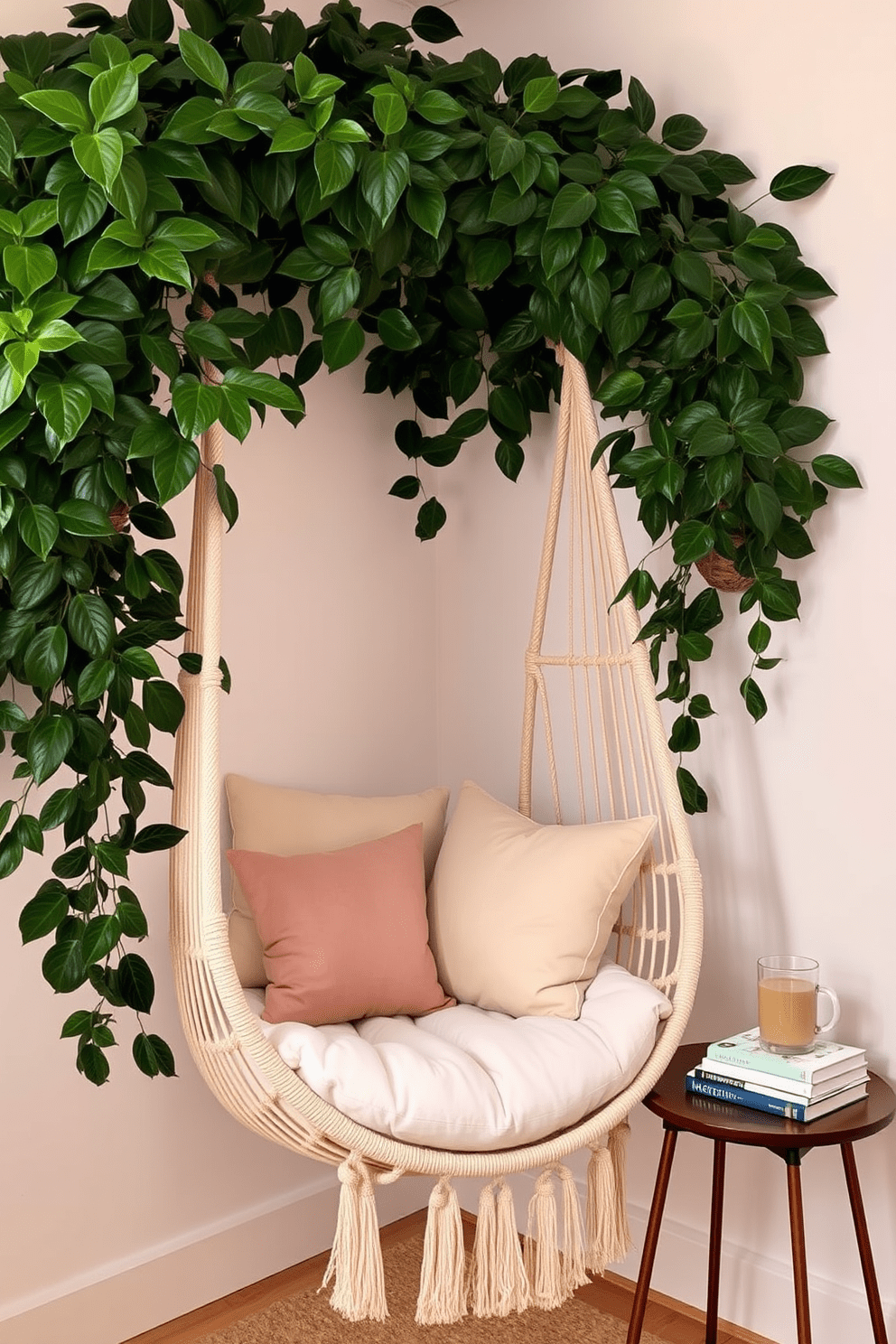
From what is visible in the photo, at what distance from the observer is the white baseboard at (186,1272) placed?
219 centimetres

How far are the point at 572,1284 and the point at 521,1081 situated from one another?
33 centimetres

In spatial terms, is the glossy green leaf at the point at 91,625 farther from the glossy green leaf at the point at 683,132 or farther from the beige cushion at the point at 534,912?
the glossy green leaf at the point at 683,132

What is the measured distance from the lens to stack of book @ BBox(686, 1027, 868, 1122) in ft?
6.01

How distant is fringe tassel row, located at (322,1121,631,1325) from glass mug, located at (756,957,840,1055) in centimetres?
32

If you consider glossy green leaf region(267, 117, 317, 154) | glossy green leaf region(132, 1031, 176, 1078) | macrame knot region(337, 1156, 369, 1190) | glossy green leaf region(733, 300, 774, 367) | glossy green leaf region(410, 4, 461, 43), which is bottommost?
macrame knot region(337, 1156, 369, 1190)

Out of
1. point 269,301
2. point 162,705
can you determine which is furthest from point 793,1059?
point 269,301

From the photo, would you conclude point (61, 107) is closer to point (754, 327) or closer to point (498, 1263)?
point (754, 327)

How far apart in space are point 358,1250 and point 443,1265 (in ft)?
0.41

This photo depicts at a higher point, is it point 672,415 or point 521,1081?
point 672,415

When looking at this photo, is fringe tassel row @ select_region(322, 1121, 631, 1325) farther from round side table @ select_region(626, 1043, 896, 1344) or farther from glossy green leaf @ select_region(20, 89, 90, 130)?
glossy green leaf @ select_region(20, 89, 90, 130)

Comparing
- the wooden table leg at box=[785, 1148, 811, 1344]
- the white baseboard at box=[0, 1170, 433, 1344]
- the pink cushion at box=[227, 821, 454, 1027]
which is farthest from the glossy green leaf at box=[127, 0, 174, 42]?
the white baseboard at box=[0, 1170, 433, 1344]

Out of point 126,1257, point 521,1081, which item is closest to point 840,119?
point 521,1081

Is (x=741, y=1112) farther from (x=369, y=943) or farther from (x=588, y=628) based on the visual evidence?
(x=588, y=628)

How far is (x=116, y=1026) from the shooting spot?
2.28 meters
